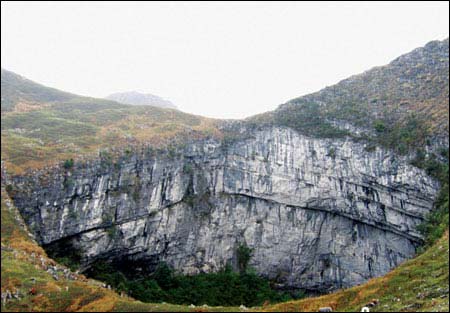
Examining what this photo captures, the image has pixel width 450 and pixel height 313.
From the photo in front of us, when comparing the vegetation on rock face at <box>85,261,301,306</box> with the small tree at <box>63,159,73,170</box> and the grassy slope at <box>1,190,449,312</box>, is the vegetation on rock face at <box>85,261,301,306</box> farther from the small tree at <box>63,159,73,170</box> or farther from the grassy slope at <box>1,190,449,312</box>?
the grassy slope at <box>1,190,449,312</box>

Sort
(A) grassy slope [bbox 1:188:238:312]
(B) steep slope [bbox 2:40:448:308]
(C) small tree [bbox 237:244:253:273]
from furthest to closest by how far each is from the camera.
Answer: (C) small tree [bbox 237:244:253:273] → (B) steep slope [bbox 2:40:448:308] → (A) grassy slope [bbox 1:188:238:312]

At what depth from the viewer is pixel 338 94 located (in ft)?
175

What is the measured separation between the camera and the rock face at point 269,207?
38.7 metres

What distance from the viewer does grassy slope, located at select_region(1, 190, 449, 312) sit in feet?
61.4

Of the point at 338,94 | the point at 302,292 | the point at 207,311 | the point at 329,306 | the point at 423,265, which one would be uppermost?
the point at 338,94

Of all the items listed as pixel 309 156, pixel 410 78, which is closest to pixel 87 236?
pixel 309 156

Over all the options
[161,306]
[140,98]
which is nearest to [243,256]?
[161,306]

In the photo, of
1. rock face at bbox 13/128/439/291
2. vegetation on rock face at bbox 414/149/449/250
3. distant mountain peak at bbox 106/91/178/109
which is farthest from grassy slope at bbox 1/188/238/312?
distant mountain peak at bbox 106/91/178/109

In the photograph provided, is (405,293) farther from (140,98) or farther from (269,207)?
(140,98)

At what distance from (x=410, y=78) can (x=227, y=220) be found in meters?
33.2

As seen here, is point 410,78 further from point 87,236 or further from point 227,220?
point 87,236

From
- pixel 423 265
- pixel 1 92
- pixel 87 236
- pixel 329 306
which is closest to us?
pixel 329 306

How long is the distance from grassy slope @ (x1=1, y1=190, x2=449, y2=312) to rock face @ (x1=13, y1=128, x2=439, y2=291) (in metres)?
13.6

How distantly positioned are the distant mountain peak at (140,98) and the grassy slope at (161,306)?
280 ft
